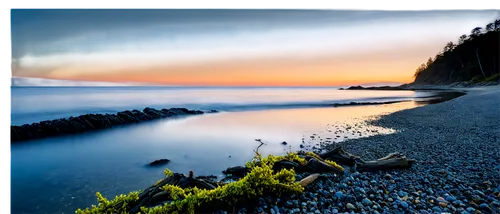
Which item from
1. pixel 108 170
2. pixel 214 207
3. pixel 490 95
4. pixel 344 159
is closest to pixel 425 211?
pixel 344 159

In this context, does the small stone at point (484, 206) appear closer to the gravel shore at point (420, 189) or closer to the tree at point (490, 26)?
the gravel shore at point (420, 189)

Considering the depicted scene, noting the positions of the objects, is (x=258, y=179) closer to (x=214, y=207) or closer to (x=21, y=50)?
(x=214, y=207)

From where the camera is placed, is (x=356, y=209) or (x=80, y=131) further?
(x=80, y=131)

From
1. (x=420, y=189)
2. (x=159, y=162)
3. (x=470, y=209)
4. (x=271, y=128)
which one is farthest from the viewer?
(x=271, y=128)

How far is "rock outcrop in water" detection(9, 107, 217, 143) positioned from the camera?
2.54m

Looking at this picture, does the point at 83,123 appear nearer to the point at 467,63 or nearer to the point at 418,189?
the point at 418,189

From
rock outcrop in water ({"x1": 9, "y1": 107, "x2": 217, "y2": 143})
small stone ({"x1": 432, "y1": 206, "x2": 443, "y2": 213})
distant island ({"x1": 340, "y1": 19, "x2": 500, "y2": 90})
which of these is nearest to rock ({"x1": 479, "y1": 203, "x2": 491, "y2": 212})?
small stone ({"x1": 432, "y1": 206, "x2": 443, "y2": 213})

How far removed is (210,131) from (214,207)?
2.50 m

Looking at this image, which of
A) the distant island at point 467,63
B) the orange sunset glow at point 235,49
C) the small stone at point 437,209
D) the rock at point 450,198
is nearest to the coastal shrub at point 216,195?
the small stone at point 437,209

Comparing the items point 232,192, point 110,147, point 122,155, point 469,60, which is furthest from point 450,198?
point 469,60

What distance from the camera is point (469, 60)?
6.21 m

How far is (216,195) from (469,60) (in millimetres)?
7165

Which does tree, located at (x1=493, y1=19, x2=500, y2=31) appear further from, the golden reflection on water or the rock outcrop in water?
the rock outcrop in water

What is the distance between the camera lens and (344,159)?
2324mm
